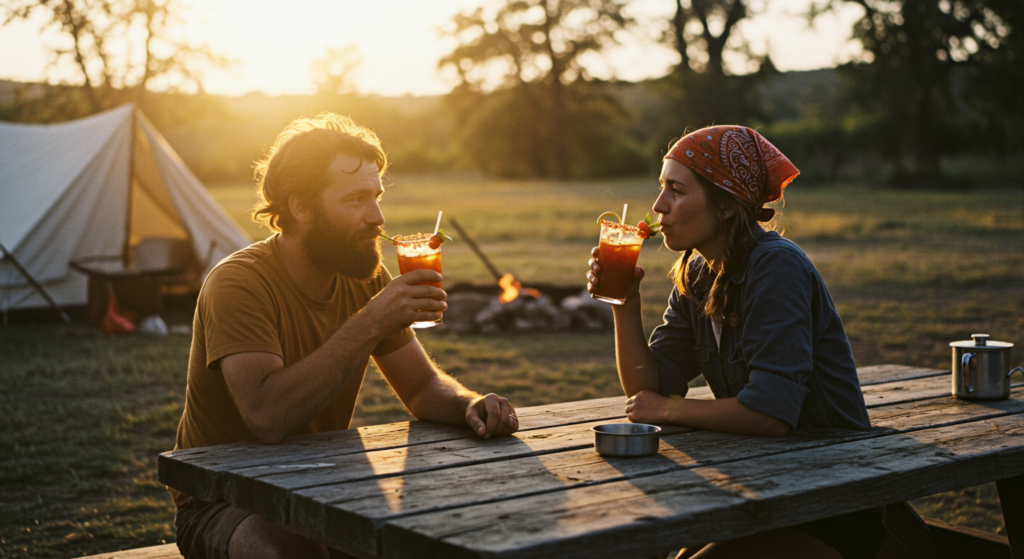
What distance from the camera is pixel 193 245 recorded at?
35.6ft

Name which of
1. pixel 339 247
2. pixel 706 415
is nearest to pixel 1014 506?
pixel 706 415

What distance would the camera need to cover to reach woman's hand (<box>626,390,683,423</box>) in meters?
2.39

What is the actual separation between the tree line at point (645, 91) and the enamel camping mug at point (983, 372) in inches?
710

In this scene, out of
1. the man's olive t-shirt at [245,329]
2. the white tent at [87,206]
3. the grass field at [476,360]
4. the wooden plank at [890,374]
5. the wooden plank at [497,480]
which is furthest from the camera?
the white tent at [87,206]

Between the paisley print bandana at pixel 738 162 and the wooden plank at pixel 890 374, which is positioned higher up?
the paisley print bandana at pixel 738 162

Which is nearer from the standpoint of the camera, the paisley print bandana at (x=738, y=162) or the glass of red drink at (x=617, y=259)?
the paisley print bandana at (x=738, y=162)

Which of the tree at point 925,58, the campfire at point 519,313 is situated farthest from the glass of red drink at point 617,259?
the tree at point 925,58

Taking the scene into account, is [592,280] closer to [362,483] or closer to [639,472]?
[639,472]

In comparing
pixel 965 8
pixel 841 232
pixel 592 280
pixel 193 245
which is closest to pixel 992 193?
pixel 965 8

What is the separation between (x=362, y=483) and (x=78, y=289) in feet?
31.4

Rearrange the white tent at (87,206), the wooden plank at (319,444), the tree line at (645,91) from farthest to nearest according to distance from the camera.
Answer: the tree line at (645,91), the white tent at (87,206), the wooden plank at (319,444)

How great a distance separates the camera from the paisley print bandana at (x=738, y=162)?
2.41m

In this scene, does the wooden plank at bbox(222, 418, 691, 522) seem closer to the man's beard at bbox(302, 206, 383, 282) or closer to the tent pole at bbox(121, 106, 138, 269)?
the man's beard at bbox(302, 206, 383, 282)

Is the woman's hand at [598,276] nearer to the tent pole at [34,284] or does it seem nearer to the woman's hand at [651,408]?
the woman's hand at [651,408]
